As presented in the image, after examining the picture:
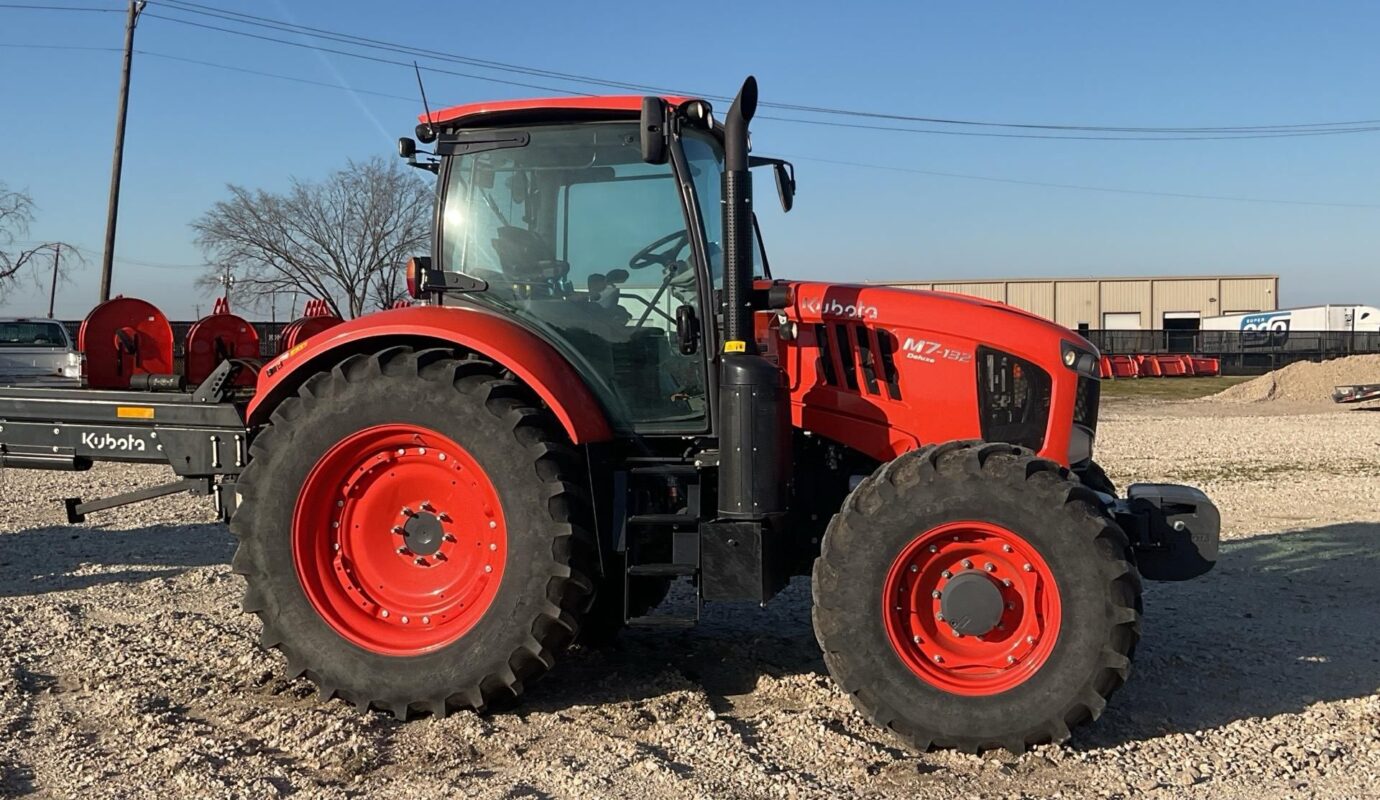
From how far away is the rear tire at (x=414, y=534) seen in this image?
416 cm

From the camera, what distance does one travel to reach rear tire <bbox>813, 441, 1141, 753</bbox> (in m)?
3.85

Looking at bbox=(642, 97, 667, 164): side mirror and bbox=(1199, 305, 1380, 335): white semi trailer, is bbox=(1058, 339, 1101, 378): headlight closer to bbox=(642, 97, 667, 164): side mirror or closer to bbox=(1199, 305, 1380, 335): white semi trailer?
bbox=(642, 97, 667, 164): side mirror

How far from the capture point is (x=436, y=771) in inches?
150

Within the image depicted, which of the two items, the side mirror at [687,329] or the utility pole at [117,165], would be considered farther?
the utility pole at [117,165]

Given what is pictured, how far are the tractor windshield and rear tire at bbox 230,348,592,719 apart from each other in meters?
0.42

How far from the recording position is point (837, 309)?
4672 millimetres

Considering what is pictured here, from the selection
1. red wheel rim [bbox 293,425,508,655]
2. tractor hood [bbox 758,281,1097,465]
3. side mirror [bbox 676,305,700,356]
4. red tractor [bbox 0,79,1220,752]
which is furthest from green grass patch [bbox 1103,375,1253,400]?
red wheel rim [bbox 293,425,508,655]

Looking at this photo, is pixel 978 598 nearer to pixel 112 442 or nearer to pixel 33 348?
pixel 112 442

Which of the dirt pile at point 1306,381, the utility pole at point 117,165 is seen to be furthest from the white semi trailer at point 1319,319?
the utility pole at point 117,165

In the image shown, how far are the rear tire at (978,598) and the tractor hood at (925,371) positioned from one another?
0.56 metres

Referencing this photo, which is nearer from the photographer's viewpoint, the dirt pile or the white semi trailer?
the dirt pile

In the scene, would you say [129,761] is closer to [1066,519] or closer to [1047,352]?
[1066,519]

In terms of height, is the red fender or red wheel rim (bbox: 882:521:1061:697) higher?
the red fender

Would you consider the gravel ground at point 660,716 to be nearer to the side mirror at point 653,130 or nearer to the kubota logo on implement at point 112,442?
the kubota logo on implement at point 112,442
